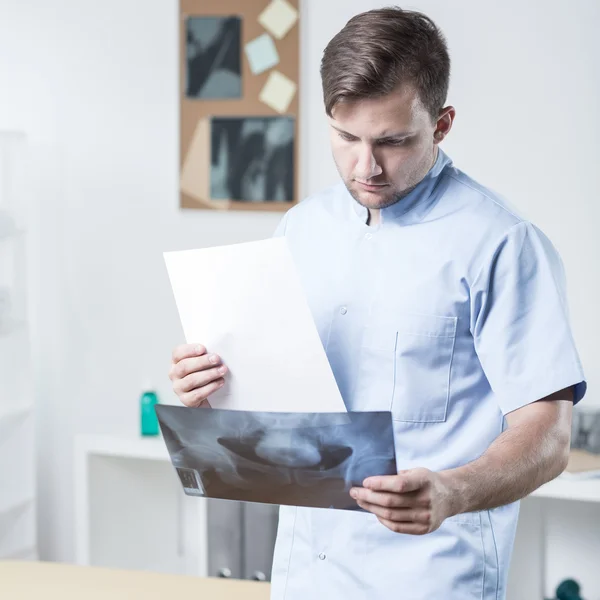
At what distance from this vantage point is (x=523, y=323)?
1239 mm

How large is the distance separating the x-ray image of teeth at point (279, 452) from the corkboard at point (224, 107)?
6.58 feet

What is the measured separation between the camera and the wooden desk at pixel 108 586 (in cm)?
216

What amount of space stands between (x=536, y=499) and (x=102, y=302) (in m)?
1.67

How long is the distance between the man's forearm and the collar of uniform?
1.17 ft

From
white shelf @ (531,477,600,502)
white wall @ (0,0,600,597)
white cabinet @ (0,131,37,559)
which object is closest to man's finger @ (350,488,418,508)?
white shelf @ (531,477,600,502)

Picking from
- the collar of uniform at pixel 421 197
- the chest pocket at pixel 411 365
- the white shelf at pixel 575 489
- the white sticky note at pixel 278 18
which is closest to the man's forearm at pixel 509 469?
the chest pocket at pixel 411 365

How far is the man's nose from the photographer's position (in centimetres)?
126

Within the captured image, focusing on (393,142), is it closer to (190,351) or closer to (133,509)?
(190,351)

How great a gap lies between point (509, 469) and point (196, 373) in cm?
45

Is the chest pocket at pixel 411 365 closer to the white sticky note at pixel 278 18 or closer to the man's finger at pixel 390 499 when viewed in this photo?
the man's finger at pixel 390 499

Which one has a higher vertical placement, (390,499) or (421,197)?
(421,197)

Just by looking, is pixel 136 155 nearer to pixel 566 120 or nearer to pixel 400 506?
pixel 566 120

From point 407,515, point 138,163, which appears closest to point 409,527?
point 407,515

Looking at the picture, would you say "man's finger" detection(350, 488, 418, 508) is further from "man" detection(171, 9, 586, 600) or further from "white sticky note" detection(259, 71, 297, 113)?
"white sticky note" detection(259, 71, 297, 113)
